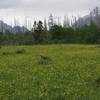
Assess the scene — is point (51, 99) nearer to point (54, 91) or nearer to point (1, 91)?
point (54, 91)

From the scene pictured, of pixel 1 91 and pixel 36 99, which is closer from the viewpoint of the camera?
pixel 36 99

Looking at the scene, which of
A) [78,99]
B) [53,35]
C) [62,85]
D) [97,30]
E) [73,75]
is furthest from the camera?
[53,35]

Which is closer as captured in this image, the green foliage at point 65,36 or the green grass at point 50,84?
the green grass at point 50,84

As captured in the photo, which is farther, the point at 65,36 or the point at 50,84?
the point at 65,36

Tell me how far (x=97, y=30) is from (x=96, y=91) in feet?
213

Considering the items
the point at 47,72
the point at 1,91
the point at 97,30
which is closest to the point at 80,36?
the point at 97,30

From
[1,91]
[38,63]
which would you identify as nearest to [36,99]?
[1,91]

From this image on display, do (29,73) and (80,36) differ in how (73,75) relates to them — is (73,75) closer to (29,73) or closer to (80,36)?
(29,73)

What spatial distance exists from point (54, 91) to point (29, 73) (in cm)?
620

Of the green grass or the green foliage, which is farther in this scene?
the green foliage

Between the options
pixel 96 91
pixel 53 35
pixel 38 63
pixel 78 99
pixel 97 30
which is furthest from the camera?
pixel 53 35

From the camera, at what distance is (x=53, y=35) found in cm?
8412

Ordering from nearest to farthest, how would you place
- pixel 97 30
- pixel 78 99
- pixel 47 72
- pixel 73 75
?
pixel 78 99
pixel 73 75
pixel 47 72
pixel 97 30

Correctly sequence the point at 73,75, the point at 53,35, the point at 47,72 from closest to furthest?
the point at 73,75, the point at 47,72, the point at 53,35
